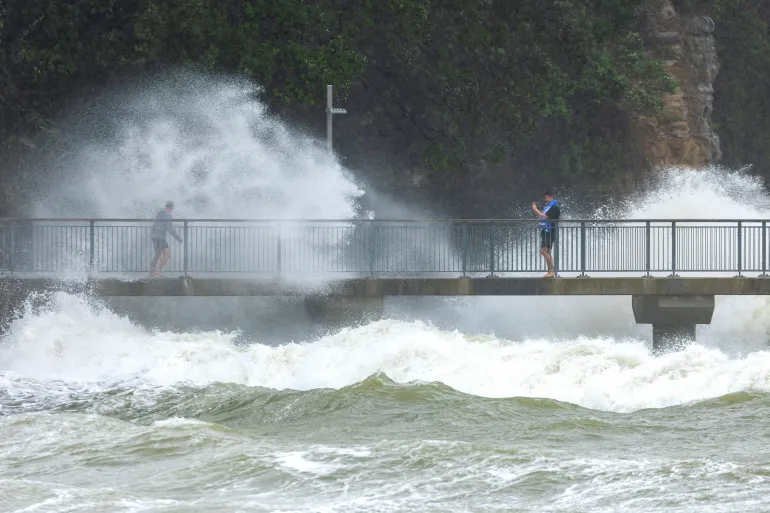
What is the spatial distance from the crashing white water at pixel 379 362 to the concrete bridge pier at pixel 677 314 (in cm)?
238

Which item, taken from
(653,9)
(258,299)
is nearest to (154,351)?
(258,299)

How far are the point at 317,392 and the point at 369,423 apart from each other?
9.32 ft

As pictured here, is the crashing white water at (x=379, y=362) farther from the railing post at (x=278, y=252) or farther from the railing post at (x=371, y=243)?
the railing post at (x=371, y=243)

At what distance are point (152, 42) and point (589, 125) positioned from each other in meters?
15.6

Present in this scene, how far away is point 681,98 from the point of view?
4462 cm

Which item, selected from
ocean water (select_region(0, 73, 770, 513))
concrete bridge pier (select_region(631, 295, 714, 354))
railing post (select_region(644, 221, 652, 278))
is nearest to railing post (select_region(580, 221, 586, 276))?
railing post (select_region(644, 221, 652, 278))

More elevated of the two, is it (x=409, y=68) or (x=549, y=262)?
(x=409, y=68)

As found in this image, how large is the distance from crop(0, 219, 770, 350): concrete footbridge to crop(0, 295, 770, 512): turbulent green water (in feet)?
2.87

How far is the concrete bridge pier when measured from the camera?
84.9ft

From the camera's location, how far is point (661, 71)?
137 ft

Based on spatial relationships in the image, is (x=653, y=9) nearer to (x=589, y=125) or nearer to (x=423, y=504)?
(x=589, y=125)

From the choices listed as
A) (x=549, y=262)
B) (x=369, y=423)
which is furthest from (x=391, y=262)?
(x=369, y=423)

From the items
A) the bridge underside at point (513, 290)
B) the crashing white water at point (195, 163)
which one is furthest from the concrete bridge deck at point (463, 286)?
the crashing white water at point (195, 163)

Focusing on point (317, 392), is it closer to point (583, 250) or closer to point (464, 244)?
point (464, 244)
